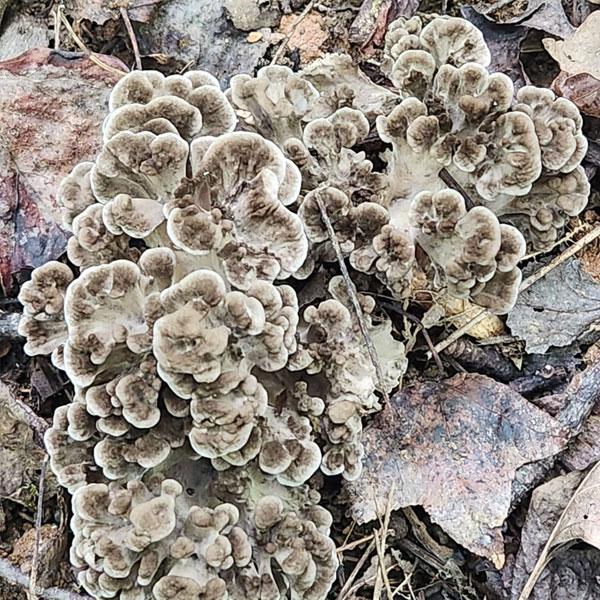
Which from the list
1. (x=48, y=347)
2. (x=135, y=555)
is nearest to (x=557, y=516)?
(x=135, y=555)

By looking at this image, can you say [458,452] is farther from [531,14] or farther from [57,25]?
[57,25]

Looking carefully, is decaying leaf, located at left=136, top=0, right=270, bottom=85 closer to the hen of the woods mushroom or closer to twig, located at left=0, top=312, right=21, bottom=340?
the hen of the woods mushroom

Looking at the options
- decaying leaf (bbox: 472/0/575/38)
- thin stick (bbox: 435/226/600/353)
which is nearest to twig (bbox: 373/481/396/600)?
thin stick (bbox: 435/226/600/353)

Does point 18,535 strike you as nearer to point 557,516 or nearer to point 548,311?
point 557,516

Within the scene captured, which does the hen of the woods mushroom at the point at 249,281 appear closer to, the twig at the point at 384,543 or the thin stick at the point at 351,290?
the thin stick at the point at 351,290

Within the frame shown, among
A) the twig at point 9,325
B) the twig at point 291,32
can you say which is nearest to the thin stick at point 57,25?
the twig at point 291,32
